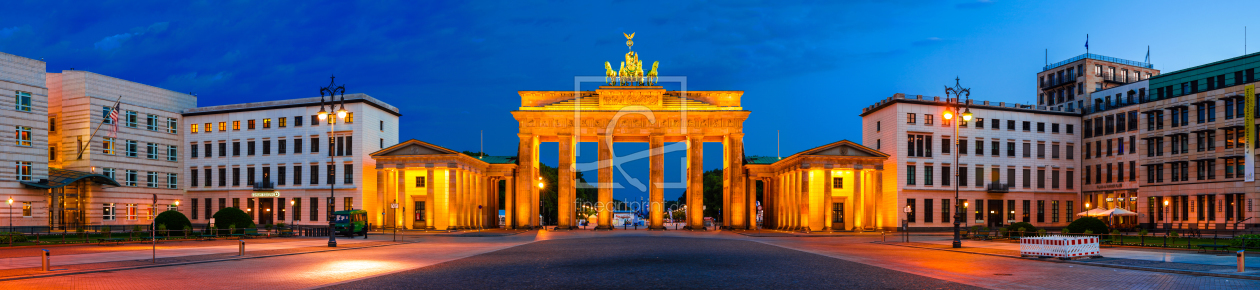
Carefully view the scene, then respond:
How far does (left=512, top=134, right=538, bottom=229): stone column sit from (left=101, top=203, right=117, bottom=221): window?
3585 cm

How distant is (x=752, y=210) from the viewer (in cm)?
8206

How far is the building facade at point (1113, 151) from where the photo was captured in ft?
248

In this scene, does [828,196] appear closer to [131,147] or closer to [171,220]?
[171,220]

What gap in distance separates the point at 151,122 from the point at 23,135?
47.7ft

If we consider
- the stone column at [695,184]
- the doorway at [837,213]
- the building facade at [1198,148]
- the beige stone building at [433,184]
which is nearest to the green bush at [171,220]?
the beige stone building at [433,184]

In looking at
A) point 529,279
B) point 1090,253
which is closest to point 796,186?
point 1090,253

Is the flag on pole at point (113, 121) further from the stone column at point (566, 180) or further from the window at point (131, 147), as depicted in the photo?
the stone column at point (566, 180)

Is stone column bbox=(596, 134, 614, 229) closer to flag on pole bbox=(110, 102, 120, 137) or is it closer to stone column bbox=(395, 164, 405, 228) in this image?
stone column bbox=(395, 164, 405, 228)

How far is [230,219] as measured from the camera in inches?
1996

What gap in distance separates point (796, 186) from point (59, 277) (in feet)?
194

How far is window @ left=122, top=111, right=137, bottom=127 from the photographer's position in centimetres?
7362

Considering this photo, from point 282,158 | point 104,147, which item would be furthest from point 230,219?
point 104,147

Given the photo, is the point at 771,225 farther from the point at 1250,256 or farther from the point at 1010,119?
the point at 1250,256

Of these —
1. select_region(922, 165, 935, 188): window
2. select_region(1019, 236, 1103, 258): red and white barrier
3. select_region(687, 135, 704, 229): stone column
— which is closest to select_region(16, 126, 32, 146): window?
select_region(687, 135, 704, 229): stone column
